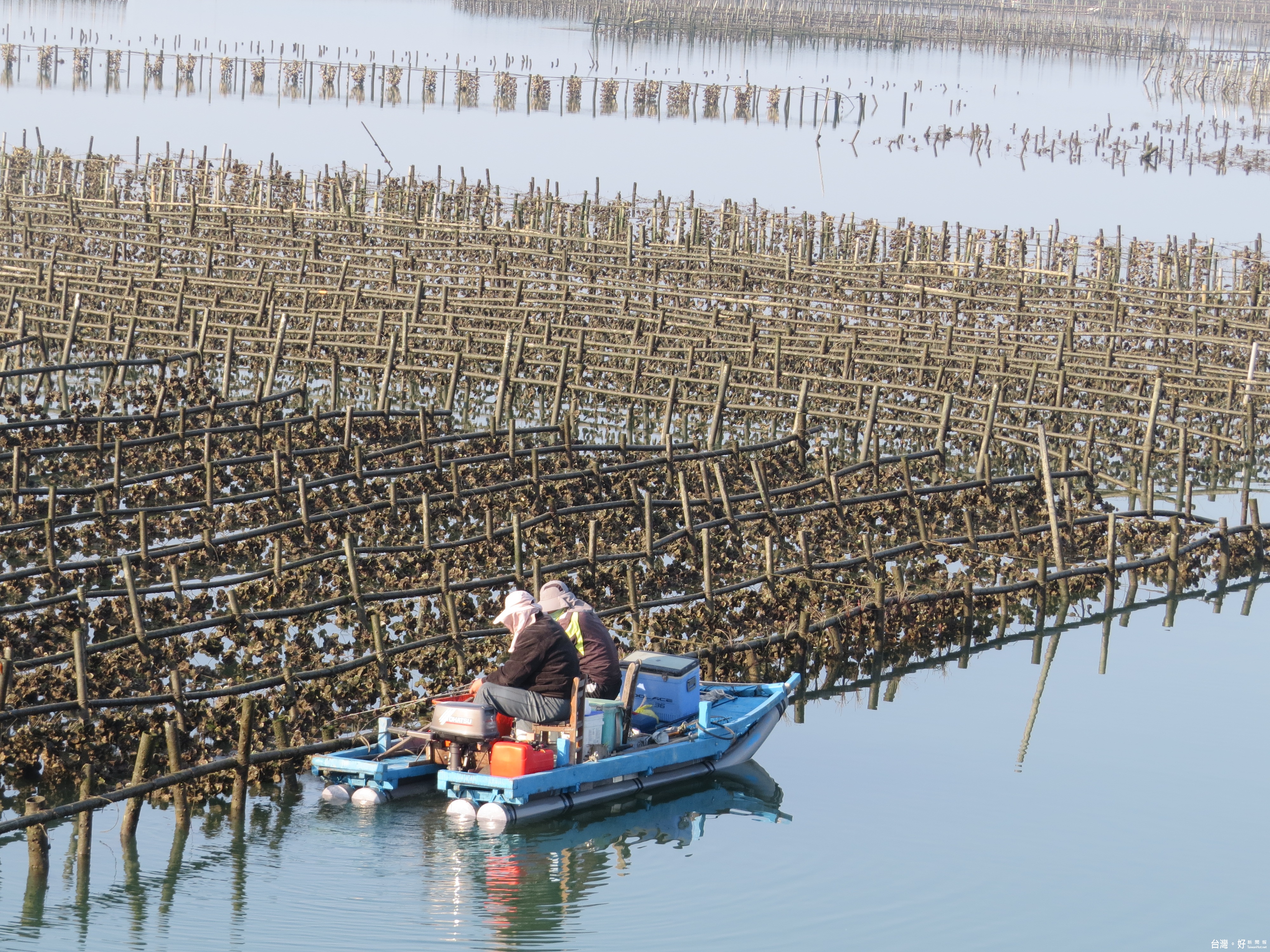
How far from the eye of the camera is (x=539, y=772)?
13172 millimetres

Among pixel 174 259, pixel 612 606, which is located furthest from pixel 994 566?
pixel 174 259

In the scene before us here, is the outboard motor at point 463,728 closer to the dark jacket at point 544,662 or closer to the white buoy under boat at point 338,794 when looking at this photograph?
the dark jacket at point 544,662

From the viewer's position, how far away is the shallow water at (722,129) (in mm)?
59156

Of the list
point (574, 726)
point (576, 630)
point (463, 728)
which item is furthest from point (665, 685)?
point (463, 728)

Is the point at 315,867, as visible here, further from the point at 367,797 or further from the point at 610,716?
the point at 610,716

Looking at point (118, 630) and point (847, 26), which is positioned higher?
point (847, 26)

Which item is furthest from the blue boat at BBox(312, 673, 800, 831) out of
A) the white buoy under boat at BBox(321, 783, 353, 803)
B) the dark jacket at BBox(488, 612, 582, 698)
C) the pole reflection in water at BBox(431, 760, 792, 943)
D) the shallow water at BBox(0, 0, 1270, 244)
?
the shallow water at BBox(0, 0, 1270, 244)

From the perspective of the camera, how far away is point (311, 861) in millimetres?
12516

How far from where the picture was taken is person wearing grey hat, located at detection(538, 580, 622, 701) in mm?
13898

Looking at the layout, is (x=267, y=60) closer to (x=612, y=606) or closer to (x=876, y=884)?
(x=612, y=606)

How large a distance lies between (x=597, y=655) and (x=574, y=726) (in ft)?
2.52

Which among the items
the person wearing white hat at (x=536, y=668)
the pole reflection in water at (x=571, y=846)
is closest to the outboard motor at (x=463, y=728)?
the person wearing white hat at (x=536, y=668)

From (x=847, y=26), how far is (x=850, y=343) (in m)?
74.1

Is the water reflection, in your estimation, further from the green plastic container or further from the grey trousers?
the grey trousers
